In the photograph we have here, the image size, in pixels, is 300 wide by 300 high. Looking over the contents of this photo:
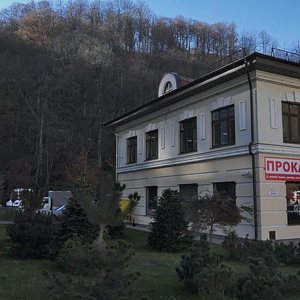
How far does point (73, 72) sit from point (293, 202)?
58.7 metres

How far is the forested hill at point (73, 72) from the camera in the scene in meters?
64.3

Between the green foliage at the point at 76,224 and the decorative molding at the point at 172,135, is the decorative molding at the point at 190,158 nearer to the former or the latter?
the decorative molding at the point at 172,135

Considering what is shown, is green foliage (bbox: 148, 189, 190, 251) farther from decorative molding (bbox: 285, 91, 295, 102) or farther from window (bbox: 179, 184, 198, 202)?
decorative molding (bbox: 285, 91, 295, 102)

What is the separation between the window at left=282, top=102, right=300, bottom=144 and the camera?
63.9ft

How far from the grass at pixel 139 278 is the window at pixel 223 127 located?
7.62 m

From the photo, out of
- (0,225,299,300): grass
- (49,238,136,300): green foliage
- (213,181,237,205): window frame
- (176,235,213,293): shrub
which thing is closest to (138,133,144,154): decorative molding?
(213,181,237,205): window frame

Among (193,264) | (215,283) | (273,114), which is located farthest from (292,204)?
(215,283)

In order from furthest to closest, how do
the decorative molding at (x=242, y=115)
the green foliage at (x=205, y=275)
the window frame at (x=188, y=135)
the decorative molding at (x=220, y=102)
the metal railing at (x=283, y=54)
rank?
the window frame at (x=188, y=135) < the decorative molding at (x=220, y=102) < the metal railing at (x=283, y=54) < the decorative molding at (x=242, y=115) < the green foliage at (x=205, y=275)

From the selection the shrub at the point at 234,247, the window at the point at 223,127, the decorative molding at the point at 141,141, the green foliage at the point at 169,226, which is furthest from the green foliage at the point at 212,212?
the decorative molding at the point at 141,141

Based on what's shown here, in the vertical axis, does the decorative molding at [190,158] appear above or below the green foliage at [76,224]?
above

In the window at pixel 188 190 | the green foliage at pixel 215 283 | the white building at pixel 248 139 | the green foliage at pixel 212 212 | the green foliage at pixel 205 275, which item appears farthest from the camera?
the window at pixel 188 190

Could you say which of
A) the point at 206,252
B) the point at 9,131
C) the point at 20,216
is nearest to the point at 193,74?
the point at 9,131

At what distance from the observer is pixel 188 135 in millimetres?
23922

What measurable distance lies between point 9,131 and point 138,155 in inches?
1752
